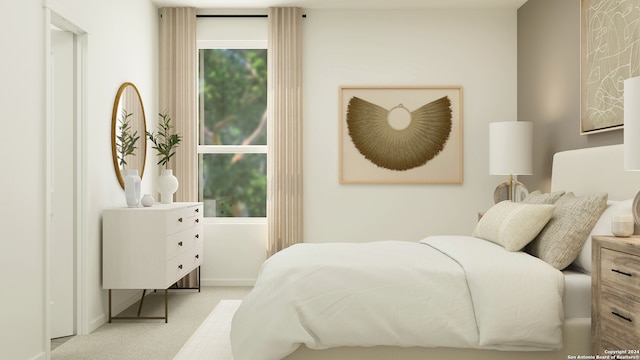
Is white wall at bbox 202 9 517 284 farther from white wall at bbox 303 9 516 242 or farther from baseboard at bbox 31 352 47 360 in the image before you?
baseboard at bbox 31 352 47 360

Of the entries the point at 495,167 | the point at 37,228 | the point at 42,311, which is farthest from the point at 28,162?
the point at 495,167

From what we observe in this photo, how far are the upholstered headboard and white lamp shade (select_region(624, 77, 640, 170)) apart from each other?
2.70ft

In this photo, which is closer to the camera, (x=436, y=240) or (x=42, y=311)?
(x=42, y=311)

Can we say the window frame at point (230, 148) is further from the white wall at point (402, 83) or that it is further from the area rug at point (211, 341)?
the area rug at point (211, 341)

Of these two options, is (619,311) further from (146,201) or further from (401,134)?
(146,201)

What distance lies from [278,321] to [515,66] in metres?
3.82

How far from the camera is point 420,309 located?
7.75 feet

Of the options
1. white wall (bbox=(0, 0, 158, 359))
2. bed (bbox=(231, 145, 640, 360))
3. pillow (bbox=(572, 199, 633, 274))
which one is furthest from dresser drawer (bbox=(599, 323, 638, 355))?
white wall (bbox=(0, 0, 158, 359))

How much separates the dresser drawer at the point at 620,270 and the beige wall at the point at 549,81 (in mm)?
1360

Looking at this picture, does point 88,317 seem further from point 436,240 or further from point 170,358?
point 436,240

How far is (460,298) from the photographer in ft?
7.80

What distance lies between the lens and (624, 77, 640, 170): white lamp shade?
1.99 meters

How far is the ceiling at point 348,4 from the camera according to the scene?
4762mm

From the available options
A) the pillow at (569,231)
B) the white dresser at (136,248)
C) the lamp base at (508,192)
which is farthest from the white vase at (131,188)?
the lamp base at (508,192)
